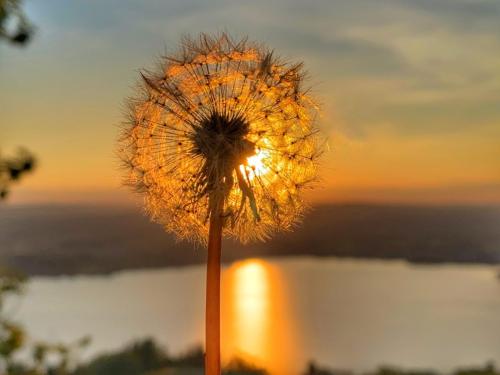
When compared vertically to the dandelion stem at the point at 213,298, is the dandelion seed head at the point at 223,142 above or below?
above

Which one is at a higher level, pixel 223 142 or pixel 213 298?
pixel 223 142

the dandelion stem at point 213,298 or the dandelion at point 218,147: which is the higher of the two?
the dandelion at point 218,147

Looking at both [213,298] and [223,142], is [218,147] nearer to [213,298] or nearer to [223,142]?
[223,142]

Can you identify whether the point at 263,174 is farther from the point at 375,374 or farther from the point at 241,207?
the point at 375,374

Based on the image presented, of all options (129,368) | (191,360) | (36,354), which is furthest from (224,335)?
(36,354)

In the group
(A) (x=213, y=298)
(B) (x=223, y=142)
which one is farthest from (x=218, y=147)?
(A) (x=213, y=298)
